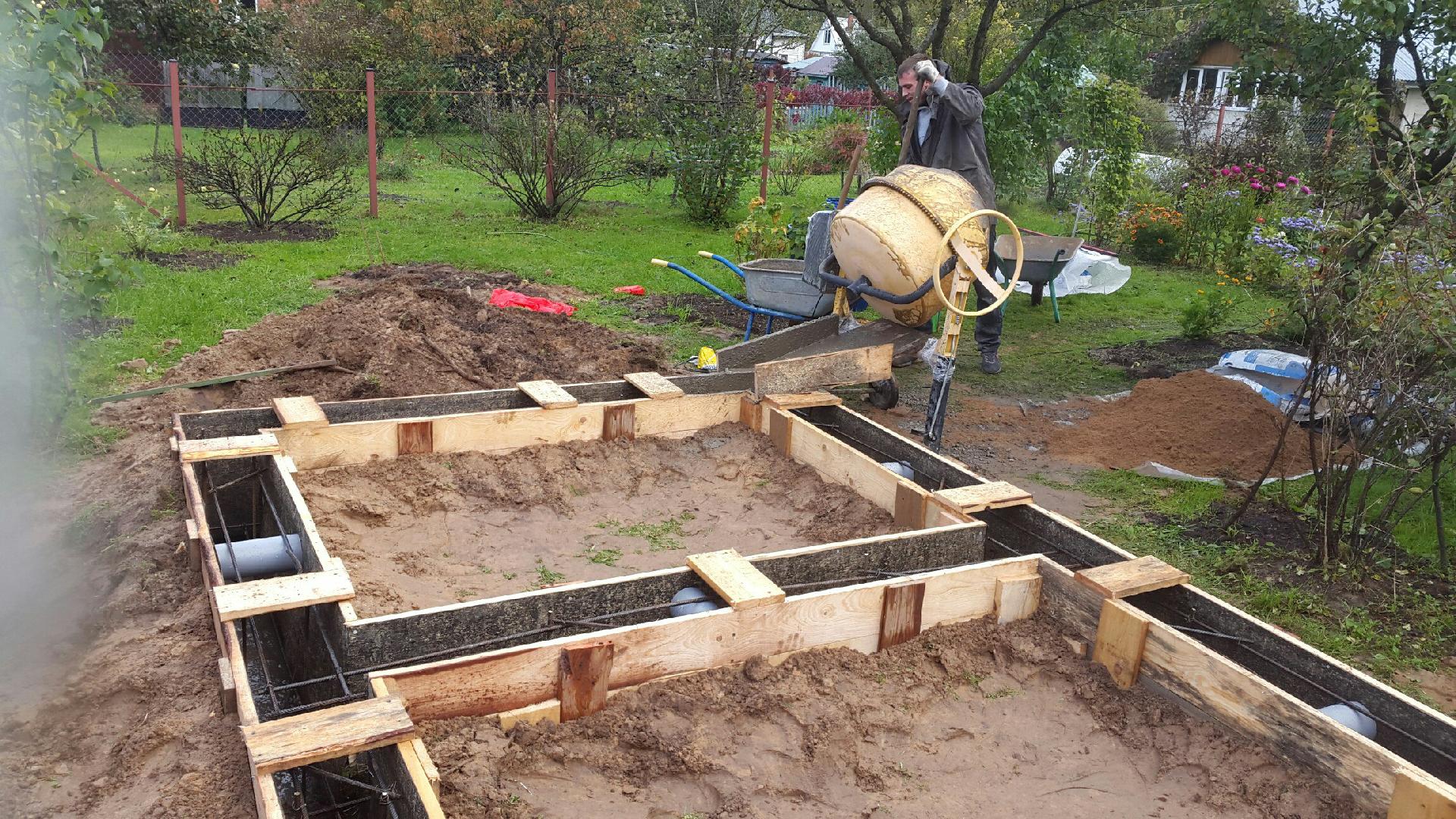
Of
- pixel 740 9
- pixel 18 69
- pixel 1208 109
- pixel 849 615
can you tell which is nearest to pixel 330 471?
pixel 18 69

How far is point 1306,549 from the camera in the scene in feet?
16.6

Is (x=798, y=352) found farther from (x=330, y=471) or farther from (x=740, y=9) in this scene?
(x=740, y=9)

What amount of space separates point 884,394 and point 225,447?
13.1ft

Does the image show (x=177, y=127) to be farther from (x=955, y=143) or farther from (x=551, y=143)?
(x=955, y=143)

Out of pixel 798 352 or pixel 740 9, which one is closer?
pixel 798 352

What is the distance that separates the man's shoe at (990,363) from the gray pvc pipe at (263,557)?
5.56 m

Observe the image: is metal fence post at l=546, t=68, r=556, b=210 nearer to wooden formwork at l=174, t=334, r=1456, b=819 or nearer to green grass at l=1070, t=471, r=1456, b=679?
wooden formwork at l=174, t=334, r=1456, b=819

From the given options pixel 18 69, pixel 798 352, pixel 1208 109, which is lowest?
pixel 798 352

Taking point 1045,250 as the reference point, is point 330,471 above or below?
below

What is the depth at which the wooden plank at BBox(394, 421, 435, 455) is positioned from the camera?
5.06 m

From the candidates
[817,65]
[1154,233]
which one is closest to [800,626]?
[1154,233]

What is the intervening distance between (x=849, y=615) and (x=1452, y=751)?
1.87 m

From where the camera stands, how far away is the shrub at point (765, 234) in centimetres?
952

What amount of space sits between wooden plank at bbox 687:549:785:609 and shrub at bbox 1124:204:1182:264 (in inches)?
428
